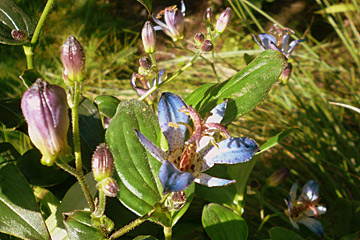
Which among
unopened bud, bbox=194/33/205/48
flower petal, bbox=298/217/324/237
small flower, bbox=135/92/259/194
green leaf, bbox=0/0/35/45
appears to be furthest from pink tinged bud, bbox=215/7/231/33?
flower petal, bbox=298/217/324/237

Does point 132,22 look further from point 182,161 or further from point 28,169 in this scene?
point 182,161

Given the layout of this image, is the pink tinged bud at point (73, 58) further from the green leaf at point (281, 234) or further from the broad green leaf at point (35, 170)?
the green leaf at point (281, 234)

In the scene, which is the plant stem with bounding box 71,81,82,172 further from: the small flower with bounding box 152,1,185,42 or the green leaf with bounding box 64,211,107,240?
the small flower with bounding box 152,1,185,42

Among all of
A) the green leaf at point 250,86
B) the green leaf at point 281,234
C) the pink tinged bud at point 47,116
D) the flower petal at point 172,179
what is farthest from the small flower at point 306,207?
the pink tinged bud at point 47,116

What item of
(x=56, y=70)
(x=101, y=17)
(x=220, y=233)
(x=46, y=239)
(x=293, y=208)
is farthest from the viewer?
(x=101, y=17)

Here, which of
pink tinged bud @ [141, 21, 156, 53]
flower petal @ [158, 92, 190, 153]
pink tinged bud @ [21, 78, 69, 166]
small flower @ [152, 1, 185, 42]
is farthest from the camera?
small flower @ [152, 1, 185, 42]

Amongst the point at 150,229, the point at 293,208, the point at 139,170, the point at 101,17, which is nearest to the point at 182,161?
the point at 139,170

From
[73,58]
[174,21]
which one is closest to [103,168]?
[73,58]
